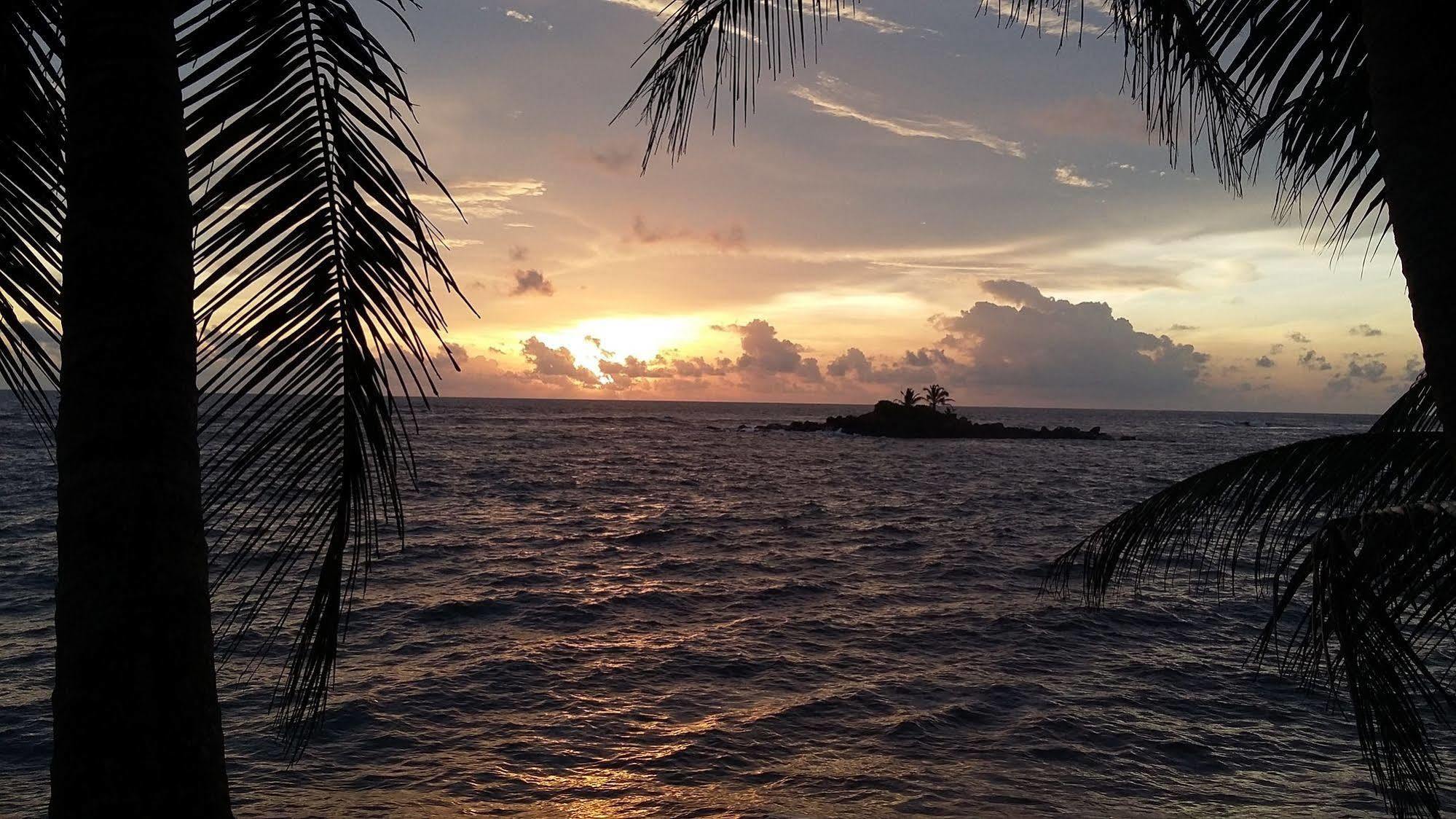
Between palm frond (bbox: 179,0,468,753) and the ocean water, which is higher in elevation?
palm frond (bbox: 179,0,468,753)

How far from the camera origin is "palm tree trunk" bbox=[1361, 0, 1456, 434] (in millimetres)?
1818

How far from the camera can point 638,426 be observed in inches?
5089

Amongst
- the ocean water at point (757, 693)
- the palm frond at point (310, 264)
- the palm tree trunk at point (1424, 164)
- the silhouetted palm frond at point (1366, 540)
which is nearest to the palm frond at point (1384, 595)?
the silhouetted palm frond at point (1366, 540)

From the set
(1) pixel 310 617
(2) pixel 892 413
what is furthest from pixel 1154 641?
(2) pixel 892 413

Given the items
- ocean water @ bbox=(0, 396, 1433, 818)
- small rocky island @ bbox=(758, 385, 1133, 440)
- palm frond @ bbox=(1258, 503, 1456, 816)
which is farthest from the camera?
small rocky island @ bbox=(758, 385, 1133, 440)

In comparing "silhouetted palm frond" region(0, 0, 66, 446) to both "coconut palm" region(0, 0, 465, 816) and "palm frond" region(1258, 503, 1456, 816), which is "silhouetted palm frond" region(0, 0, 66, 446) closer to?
"coconut palm" region(0, 0, 465, 816)

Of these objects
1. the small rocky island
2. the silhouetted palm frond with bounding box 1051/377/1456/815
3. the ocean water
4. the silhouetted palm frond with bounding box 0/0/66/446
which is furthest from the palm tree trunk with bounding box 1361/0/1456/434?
the small rocky island

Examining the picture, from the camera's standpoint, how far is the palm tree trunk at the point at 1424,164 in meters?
1.82

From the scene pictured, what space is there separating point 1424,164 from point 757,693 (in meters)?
11.6

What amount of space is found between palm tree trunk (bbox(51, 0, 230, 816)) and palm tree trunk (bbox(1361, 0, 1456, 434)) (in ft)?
8.85

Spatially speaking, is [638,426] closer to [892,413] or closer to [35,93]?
[892,413]

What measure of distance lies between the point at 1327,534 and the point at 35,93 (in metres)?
4.75

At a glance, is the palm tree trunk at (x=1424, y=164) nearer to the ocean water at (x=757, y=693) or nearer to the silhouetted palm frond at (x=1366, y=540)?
the silhouetted palm frond at (x=1366, y=540)

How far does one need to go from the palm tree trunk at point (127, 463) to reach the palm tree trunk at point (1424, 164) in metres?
2.70
